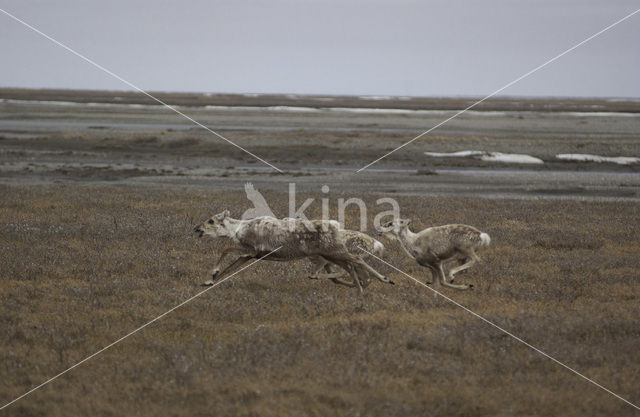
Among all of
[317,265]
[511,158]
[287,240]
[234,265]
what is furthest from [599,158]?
[234,265]

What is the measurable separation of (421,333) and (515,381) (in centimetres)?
213

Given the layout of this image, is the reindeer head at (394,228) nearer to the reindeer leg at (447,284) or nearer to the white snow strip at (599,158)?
the reindeer leg at (447,284)

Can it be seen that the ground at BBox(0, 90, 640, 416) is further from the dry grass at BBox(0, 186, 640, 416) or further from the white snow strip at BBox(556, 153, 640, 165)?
the white snow strip at BBox(556, 153, 640, 165)

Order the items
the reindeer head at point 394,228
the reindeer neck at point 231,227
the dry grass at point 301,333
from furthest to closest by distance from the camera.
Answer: the reindeer head at point 394,228, the reindeer neck at point 231,227, the dry grass at point 301,333

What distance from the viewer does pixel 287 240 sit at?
13734mm

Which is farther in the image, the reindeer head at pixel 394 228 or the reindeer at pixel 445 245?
the reindeer head at pixel 394 228

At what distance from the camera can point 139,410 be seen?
8.51 m

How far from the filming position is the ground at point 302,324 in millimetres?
8898

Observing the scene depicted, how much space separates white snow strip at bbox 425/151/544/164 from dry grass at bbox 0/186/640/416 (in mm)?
28598

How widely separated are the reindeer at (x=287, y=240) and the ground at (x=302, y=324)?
616mm

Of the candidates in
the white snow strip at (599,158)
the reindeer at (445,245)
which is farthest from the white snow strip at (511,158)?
the reindeer at (445,245)

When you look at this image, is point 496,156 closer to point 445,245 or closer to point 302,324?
point 445,245

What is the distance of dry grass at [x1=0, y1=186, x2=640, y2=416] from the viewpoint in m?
8.85

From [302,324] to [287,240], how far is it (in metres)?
2.35
